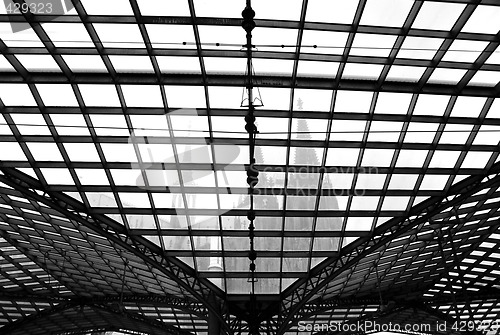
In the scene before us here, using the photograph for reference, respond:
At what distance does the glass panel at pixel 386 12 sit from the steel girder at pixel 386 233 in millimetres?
12582

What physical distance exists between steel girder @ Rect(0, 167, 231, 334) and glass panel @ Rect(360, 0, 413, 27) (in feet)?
62.0

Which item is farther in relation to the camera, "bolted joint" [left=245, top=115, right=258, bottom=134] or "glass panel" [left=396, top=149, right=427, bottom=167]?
"glass panel" [left=396, top=149, right=427, bottom=167]

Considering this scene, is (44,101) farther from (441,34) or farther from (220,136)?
(441,34)

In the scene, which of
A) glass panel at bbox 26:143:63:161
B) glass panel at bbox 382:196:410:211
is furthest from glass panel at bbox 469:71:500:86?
glass panel at bbox 26:143:63:161

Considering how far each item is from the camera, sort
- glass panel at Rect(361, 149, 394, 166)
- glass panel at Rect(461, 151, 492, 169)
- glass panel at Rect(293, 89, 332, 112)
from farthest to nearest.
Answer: glass panel at Rect(461, 151, 492, 169)
glass panel at Rect(361, 149, 394, 166)
glass panel at Rect(293, 89, 332, 112)

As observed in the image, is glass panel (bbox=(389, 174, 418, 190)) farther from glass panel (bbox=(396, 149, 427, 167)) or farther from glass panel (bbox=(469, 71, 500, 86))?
glass panel (bbox=(469, 71, 500, 86))

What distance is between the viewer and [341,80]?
19.5 m

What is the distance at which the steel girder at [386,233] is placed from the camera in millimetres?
25259

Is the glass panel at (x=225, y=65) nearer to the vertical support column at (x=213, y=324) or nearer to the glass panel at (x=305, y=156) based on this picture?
the glass panel at (x=305, y=156)

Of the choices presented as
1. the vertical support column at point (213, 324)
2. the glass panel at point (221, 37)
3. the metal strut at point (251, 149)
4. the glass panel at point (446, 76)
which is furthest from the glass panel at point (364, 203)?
the vertical support column at point (213, 324)

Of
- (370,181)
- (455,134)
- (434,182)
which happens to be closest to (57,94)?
(370,181)

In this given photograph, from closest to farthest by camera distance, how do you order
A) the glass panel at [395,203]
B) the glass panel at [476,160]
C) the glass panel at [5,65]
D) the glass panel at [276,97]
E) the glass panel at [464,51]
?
the glass panel at [464,51] → the glass panel at [5,65] → the glass panel at [276,97] → the glass panel at [476,160] → the glass panel at [395,203]

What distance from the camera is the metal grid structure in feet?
55.5

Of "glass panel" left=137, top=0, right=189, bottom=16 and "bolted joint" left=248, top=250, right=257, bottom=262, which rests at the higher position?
"glass panel" left=137, top=0, right=189, bottom=16
